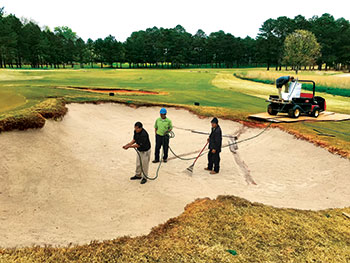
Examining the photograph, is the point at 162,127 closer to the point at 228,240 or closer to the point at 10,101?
the point at 228,240

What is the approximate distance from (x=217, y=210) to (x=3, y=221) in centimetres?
600

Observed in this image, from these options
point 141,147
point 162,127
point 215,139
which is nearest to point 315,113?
point 215,139

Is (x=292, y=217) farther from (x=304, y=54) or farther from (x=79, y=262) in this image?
(x=304, y=54)

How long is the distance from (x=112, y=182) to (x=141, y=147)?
195 centimetres

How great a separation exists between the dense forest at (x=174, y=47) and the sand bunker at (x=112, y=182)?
90875mm

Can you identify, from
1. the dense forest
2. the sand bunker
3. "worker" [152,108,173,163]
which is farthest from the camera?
the dense forest

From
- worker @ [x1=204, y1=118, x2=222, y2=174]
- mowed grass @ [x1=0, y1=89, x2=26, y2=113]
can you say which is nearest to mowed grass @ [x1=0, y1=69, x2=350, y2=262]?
worker @ [x1=204, y1=118, x2=222, y2=174]

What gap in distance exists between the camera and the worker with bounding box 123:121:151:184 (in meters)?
9.32

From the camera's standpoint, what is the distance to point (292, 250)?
5367mm

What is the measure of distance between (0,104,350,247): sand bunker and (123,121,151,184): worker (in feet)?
1.61

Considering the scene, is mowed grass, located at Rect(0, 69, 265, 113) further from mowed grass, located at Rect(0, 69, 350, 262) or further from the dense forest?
the dense forest

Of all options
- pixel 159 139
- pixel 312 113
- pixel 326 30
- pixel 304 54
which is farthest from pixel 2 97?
pixel 326 30

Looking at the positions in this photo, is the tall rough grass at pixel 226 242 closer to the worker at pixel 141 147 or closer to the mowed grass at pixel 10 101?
the worker at pixel 141 147

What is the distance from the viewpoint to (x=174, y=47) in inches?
4712
